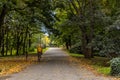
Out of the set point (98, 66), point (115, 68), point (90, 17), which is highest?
point (90, 17)

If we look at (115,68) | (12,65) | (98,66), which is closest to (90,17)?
(98,66)

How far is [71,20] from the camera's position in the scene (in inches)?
1308

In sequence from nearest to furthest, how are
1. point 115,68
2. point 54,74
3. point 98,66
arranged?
point 115,68 < point 54,74 < point 98,66

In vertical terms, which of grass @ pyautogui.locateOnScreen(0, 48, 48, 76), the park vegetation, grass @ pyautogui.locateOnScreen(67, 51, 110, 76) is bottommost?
grass @ pyautogui.locateOnScreen(67, 51, 110, 76)

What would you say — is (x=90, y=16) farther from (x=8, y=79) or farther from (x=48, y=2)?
(x=8, y=79)

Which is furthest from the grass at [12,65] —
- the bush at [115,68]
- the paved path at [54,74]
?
the bush at [115,68]

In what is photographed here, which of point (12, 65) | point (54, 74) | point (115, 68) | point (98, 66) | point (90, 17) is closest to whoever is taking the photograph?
point (115, 68)

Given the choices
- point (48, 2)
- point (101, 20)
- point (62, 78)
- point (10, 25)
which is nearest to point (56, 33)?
point (10, 25)

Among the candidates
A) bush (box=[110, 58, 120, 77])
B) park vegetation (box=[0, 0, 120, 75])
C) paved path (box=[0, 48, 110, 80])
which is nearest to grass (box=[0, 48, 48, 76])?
paved path (box=[0, 48, 110, 80])

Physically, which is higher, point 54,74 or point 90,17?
point 90,17

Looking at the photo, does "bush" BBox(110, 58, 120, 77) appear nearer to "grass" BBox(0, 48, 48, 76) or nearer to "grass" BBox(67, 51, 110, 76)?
"grass" BBox(67, 51, 110, 76)

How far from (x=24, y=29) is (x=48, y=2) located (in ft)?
71.9

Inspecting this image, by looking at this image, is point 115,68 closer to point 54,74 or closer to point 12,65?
point 54,74

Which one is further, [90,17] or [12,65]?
[90,17]
